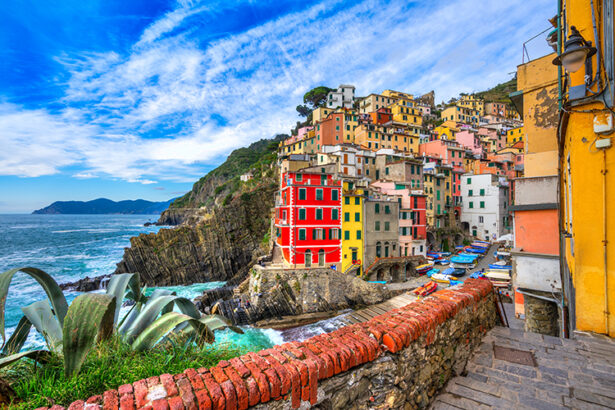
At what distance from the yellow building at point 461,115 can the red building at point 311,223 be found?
56.4 m

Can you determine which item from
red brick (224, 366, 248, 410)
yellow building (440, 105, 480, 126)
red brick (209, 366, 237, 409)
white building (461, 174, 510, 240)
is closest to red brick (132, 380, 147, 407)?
red brick (209, 366, 237, 409)

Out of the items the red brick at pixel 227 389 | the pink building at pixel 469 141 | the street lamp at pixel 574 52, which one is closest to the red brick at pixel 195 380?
the red brick at pixel 227 389

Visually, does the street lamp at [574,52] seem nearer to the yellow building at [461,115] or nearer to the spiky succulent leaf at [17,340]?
the spiky succulent leaf at [17,340]

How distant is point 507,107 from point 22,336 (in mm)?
102572

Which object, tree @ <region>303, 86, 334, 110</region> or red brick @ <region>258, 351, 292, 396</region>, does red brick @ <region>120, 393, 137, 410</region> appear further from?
tree @ <region>303, 86, 334, 110</region>

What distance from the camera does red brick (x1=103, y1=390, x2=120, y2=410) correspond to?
6.16 feet

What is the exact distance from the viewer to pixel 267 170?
53.1 metres

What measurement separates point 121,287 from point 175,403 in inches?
98.4

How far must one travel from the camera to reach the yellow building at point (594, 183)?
4867mm

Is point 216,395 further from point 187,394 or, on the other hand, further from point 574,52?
point 574,52

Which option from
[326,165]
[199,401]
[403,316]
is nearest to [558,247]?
[403,316]

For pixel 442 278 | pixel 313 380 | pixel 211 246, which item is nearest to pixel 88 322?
pixel 313 380

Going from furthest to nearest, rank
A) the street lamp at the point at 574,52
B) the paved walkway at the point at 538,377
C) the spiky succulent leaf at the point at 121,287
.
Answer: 1. the street lamp at the point at 574,52
2. the spiky succulent leaf at the point at 121,287
3. the paved walkway at the point at 538,377

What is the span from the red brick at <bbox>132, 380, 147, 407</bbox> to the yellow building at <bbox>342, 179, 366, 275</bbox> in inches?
1075
